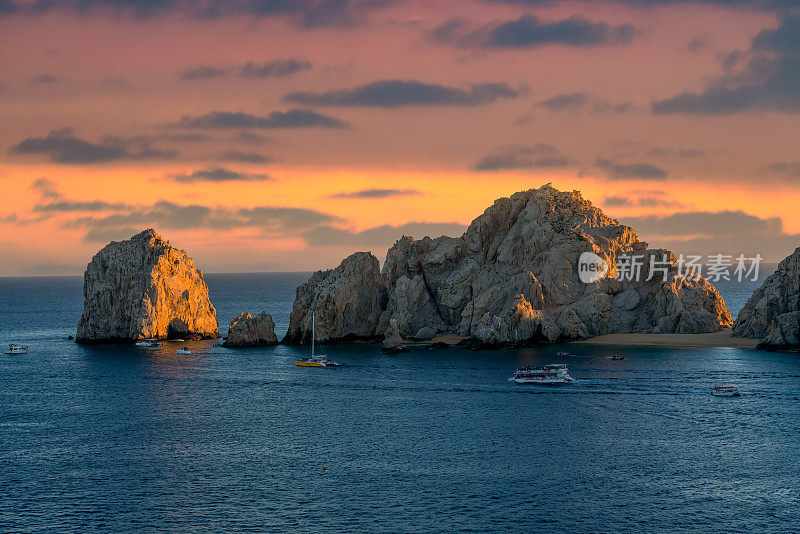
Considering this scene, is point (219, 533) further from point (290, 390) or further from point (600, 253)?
point (600, 253)

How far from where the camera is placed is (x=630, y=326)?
18450cm

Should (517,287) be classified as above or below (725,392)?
above

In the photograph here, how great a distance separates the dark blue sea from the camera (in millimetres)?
65875

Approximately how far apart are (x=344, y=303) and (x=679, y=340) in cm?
7315

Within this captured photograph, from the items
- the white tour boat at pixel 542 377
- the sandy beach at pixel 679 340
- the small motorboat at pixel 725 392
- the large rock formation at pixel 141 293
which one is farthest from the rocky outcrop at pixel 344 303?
the small motorboat at pixel 725 392

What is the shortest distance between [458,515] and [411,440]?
80.4ft

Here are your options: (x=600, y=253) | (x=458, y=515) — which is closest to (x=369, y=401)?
(x=458, y=515)

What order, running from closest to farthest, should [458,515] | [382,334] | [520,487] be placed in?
1. [458,515]
2. [520,487]
3. [382,334]

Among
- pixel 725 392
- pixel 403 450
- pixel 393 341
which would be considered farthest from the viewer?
pixel 393 341

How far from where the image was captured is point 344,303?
18350 cm

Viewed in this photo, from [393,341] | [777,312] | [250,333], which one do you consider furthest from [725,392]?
[250,333]

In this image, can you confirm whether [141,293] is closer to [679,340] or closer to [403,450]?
[403,450]

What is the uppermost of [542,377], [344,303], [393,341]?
[344,303]

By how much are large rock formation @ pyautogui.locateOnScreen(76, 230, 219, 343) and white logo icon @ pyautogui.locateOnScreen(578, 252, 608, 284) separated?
90.2 metres
